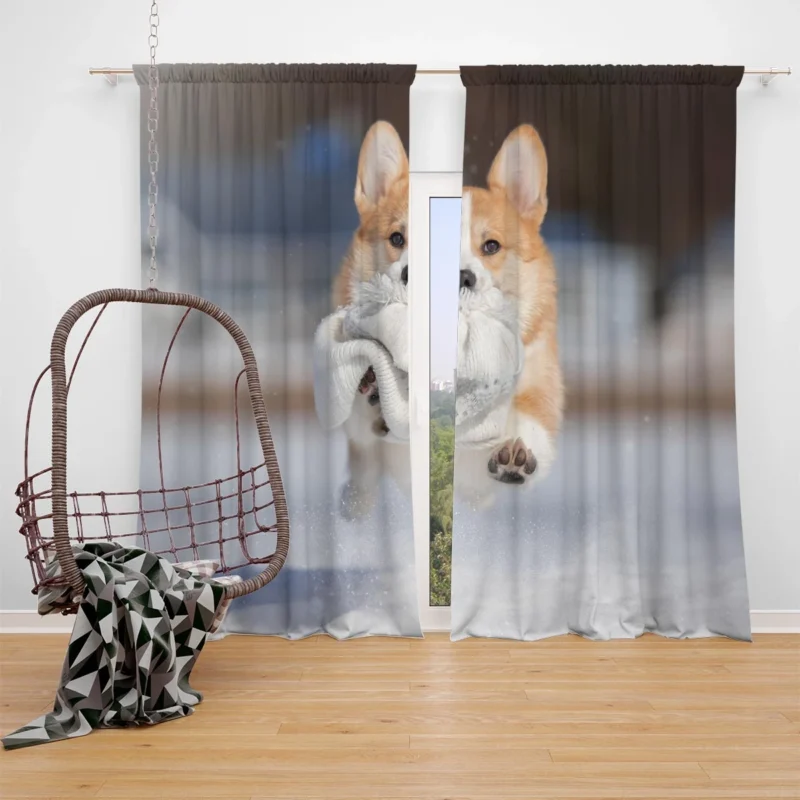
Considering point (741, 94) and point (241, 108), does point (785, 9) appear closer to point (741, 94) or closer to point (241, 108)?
point (741, 94)

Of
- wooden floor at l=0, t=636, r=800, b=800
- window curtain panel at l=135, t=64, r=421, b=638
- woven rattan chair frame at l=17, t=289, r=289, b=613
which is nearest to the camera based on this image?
wooden floor at l=0, t=636, r=800, b=800

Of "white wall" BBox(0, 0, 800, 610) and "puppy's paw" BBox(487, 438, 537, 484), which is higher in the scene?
"white wall" BBox(0, 0, 800, 610)

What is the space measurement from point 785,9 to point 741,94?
388mm

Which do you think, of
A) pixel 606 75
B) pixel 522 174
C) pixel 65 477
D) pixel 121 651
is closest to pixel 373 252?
pixel 522 174

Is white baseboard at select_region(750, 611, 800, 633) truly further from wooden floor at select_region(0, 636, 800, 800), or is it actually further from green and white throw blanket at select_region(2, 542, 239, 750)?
green and white throw blanket at select_region(2, 542, 239, 750)

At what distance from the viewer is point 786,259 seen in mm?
3242

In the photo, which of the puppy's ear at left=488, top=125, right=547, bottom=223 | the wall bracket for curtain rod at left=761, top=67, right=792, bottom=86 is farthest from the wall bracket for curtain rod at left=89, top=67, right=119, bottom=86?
the wall bracket for curtain rod at left=761, top=67, right=792, bottom=86

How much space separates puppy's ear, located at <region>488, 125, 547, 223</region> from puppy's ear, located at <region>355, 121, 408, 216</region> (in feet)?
1.25

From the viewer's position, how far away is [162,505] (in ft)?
10.2

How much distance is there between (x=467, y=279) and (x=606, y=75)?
99 cm

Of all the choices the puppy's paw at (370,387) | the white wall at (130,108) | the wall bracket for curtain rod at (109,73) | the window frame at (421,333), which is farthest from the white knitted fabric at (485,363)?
the wall bracket for curtain rod at (109,73)

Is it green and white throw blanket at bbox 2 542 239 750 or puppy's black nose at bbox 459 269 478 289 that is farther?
puppy's black nose at bbox 459 269 478 289

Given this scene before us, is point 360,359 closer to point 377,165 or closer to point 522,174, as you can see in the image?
point 377,165

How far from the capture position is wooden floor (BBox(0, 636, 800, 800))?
189 centimetres
